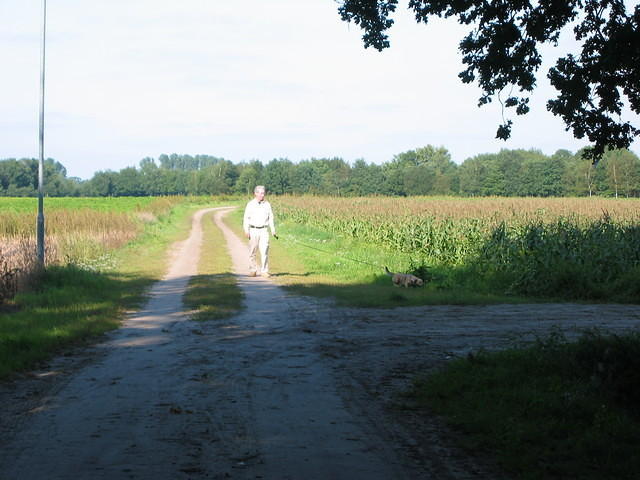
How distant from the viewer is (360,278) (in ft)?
59.5

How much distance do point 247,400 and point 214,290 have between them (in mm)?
8783

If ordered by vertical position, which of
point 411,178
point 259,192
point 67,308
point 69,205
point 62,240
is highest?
point 411,178

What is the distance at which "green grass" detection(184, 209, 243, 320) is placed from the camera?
12.1 metres

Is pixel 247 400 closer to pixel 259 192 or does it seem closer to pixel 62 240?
pixel 259 192

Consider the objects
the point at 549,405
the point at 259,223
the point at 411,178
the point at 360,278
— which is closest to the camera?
the point at 549,405

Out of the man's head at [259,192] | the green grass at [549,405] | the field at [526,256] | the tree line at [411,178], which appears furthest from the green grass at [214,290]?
the tree line at [411,178]

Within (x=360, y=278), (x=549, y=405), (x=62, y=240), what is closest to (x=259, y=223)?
(x=360, y=278)

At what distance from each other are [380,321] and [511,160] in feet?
382

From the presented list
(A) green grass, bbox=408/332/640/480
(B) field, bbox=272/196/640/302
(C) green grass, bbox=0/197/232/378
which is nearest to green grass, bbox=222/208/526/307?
(B) field, bbox=272/196/640/302

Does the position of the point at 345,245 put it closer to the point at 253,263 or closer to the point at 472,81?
the point at 253,263

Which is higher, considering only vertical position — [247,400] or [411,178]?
[411,178]

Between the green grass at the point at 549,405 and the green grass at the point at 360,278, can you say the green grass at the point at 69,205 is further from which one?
the green grass at the point at 549,405

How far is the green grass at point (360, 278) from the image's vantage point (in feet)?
46.1

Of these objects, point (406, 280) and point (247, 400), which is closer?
point (247, 400)
